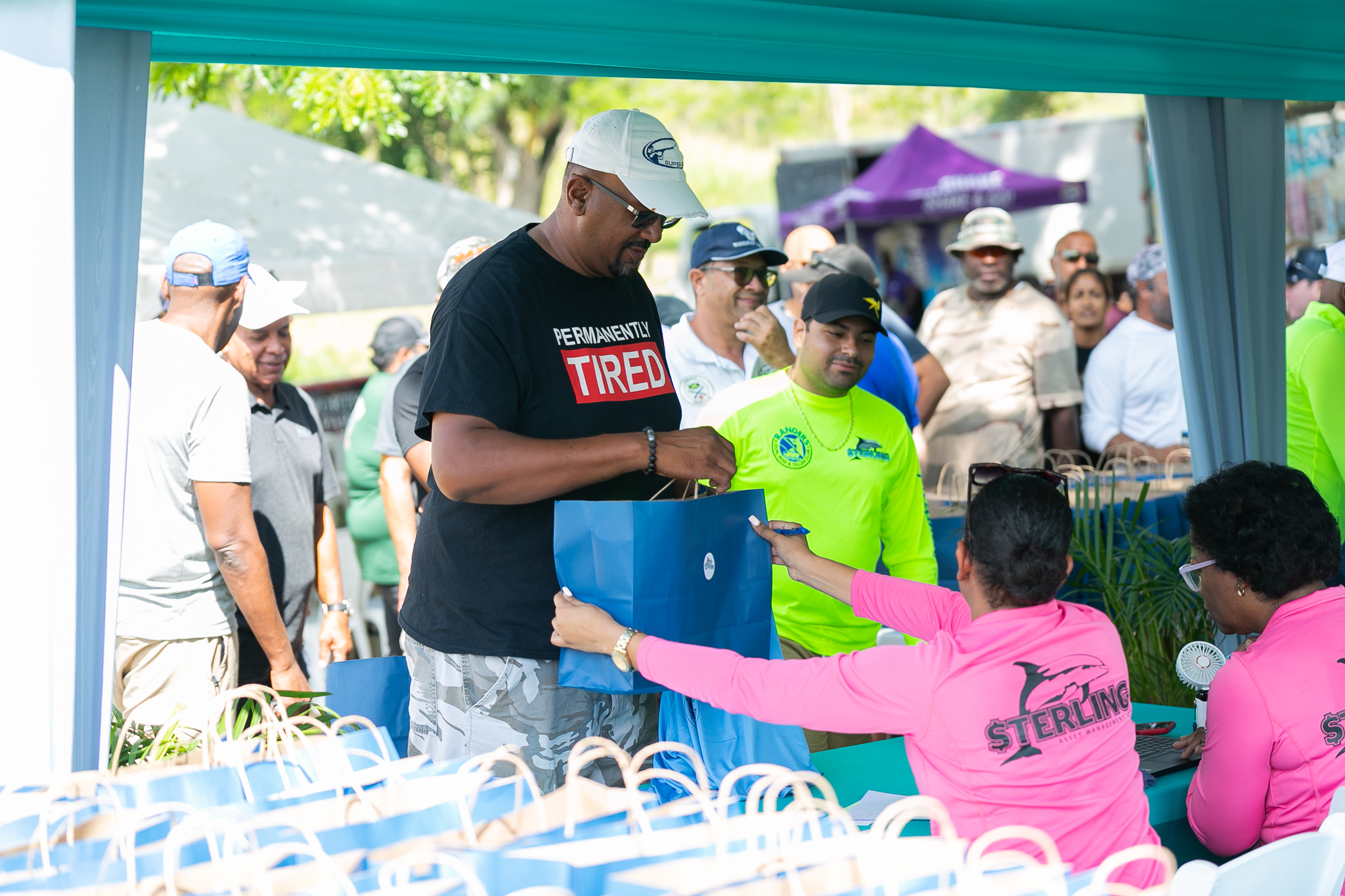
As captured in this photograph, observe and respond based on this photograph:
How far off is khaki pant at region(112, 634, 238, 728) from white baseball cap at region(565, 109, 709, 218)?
6.45ft

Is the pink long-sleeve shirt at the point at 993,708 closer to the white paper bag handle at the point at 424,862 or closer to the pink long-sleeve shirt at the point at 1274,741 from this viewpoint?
the pink long-sleeve shirt at the point at 1274,741

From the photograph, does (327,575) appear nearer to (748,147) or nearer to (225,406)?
(225,406)

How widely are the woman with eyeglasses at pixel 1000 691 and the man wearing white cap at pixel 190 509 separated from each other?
5.17ft

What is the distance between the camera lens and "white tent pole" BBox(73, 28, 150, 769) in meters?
2.03

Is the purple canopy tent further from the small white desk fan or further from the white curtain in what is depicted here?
the small white desk fan

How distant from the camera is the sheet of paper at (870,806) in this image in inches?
87.5

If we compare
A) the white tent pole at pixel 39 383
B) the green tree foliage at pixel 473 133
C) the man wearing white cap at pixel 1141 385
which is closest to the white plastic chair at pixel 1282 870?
the white tent pole at pixel 39 383

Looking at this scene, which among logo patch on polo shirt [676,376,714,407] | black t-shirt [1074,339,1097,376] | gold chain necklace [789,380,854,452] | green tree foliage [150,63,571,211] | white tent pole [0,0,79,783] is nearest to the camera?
white tent pole [0,0,79,783]

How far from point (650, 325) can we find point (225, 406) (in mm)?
1357

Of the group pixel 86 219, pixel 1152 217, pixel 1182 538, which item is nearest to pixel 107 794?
pixel 86 219

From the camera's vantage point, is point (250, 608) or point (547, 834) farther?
point (250, 608)

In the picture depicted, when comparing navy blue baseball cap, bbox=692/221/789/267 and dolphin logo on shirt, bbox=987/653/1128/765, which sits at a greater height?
navy blue baseball cap, bbox=692/221/789/267

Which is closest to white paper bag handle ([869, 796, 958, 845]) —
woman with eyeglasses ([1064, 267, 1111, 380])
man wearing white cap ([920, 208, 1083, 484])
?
man wearing white cap ([920, 208, 1083, 484])

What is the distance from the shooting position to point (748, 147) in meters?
32.0
